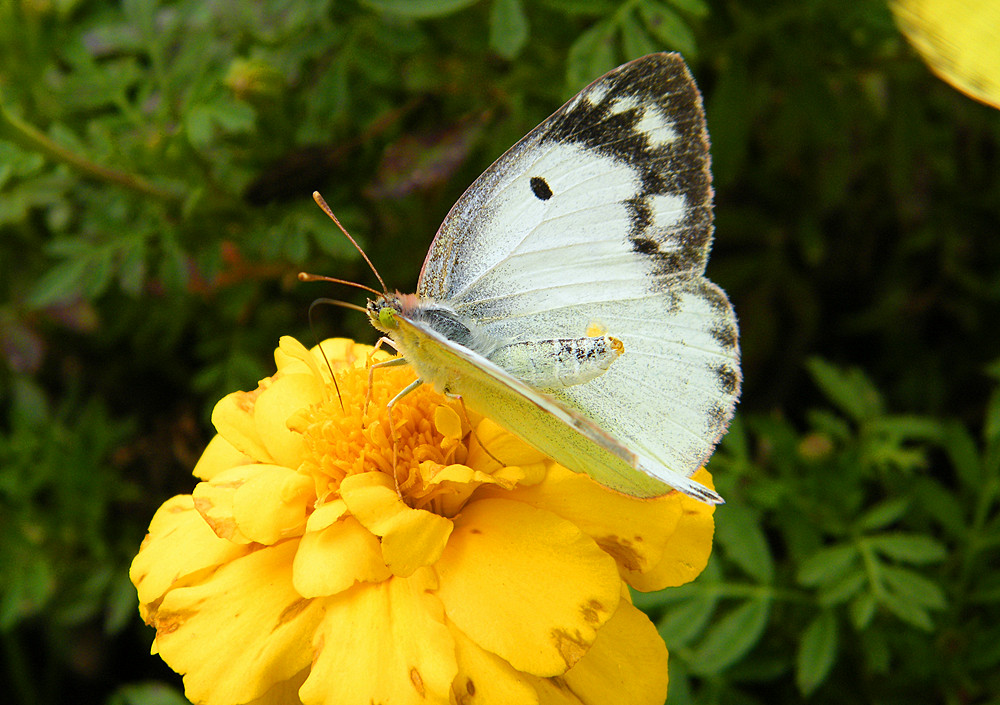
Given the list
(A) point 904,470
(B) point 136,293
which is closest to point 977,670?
(A) point 904,470

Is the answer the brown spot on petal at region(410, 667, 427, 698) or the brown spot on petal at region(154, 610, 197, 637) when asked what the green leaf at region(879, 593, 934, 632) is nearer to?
the brown spot on petal at region(410, 667, 427, 698)

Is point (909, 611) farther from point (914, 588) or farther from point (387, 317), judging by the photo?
point (387, 317)

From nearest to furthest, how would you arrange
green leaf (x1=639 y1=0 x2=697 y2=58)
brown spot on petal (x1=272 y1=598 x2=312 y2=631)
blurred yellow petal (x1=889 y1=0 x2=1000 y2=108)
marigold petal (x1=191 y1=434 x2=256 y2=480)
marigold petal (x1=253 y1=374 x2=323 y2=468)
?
blurred yellow petal (x1=889 y1=0 x2=1000 y2=108) < brown spot on petal (x1=272 y1=598 x2=312 y2=631) < marigold petal (x1=253 y1=374 x2=323 y2=468) < marigold petal (x1=191 y1=434 x2=256 y2=480) < green leaf (x1=639 y1=0 x2=697 y2=58)

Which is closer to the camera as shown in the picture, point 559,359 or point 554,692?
point 554,692

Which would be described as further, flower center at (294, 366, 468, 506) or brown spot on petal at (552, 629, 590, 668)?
flower center at (294, 366, 468, 506)

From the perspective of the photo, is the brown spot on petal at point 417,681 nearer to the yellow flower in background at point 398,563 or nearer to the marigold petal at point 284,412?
the yellow flower in background at point 398,563

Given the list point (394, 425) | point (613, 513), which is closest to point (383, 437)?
point (394, 425)

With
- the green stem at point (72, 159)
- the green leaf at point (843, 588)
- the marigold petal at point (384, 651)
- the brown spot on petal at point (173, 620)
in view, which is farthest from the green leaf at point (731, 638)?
the green stem at point (72, 159)

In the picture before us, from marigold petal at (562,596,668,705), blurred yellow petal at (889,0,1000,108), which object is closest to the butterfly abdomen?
marigold petal at (562,596,668,705)
